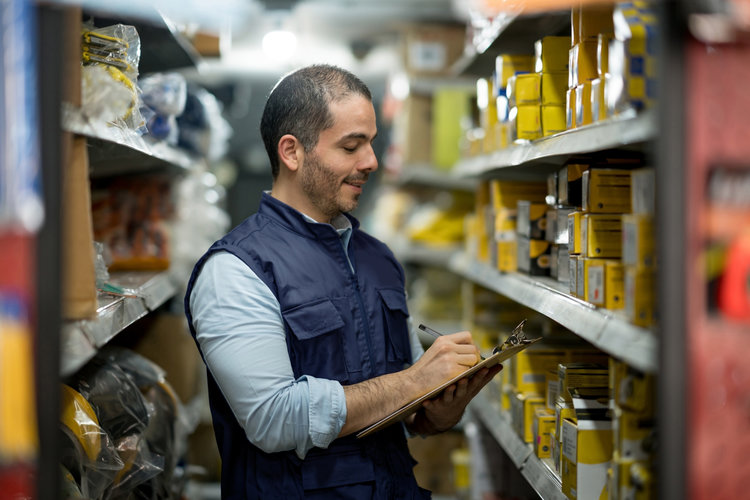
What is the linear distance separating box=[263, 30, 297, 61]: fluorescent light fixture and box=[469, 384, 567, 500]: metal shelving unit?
2637mm

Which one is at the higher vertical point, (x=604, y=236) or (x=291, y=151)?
(x=291, y=151)

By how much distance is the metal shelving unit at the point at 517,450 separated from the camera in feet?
6.41

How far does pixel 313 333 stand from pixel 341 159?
50cm

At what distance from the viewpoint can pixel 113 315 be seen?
6.04ft

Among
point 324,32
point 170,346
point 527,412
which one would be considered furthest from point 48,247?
point 324,32

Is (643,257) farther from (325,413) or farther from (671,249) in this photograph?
(325,413)

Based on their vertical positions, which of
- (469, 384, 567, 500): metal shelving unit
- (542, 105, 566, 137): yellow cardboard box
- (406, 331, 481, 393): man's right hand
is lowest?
(469, 384, 567, 500): metal shelving unit

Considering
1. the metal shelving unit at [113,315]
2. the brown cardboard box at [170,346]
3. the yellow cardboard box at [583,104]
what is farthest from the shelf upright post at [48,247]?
the brown cardboard box at [170,346]

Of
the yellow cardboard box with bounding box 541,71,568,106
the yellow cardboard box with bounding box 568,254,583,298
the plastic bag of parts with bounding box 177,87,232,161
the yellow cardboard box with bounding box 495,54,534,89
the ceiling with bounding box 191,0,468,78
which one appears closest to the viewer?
the yellow cardboard box with bounding box 568,254,583,298

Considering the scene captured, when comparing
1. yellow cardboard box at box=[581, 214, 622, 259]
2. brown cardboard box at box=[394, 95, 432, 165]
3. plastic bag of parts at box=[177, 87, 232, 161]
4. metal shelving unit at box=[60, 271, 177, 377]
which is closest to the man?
metal shelving unit at box=[60, 271, 177, 377]

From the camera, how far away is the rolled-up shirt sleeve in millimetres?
1742

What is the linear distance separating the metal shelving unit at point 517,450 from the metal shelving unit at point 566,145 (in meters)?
0.85

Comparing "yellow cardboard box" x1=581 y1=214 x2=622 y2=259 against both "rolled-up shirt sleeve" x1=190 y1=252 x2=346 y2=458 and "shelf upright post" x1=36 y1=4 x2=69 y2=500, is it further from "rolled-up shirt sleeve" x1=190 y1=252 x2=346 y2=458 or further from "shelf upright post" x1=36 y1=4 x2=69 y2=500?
"shelf upright post" x1=36 y1=4 x2=69 y2=500

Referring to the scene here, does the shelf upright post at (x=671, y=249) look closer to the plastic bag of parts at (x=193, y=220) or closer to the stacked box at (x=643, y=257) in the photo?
the stacked box at (x=643, y=257)
